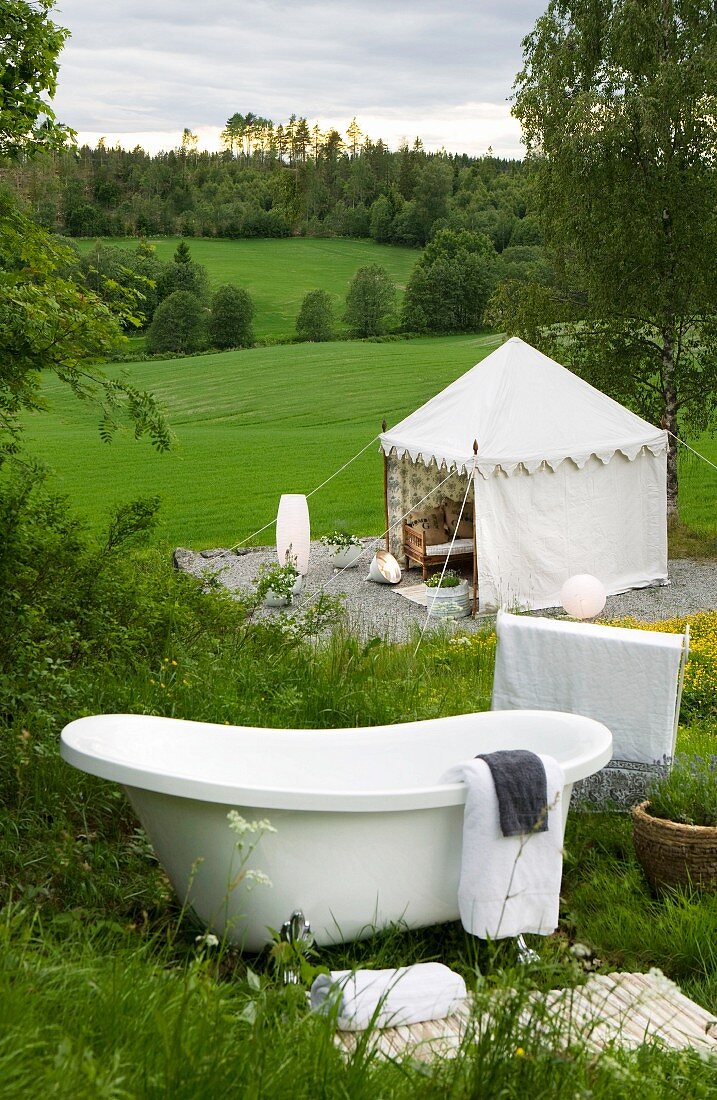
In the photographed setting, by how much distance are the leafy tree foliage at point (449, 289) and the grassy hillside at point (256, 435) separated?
74.5 inches

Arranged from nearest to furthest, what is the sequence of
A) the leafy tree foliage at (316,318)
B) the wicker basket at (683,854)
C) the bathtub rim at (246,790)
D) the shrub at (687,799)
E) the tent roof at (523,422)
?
1. the bathtub rim at (246,790)
2. the wicker basket at (683,854)
3. the shrub at (687,799)
4. the tent roof at (523,422)
5. the leafy tree foliage at (316,318)

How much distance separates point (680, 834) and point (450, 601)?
646 centimetres

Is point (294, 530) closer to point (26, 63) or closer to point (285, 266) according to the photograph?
point (26, 63)

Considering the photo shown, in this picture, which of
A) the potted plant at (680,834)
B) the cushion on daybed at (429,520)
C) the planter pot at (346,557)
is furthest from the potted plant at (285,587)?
the potted plant at (680,834)

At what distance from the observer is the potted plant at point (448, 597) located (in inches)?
388

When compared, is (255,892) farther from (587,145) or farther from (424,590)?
(587,145)

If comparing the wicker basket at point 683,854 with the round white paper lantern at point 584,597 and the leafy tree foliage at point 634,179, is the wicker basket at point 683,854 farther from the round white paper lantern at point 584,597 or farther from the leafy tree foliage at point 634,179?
the leafy tree foliage at point 634,179

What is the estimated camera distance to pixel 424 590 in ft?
35.2

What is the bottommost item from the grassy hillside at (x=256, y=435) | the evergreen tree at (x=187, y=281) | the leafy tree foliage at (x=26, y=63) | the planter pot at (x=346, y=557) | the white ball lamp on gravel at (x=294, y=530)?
the grassy hillside at (x=256, y=435)

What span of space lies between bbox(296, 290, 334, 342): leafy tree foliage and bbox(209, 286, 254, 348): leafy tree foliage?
7.95ft

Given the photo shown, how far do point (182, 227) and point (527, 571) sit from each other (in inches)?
1897

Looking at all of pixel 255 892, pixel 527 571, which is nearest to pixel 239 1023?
pixel 255 892

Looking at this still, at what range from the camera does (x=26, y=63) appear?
388 centimetres

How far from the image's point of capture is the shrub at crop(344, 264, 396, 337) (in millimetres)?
41469
